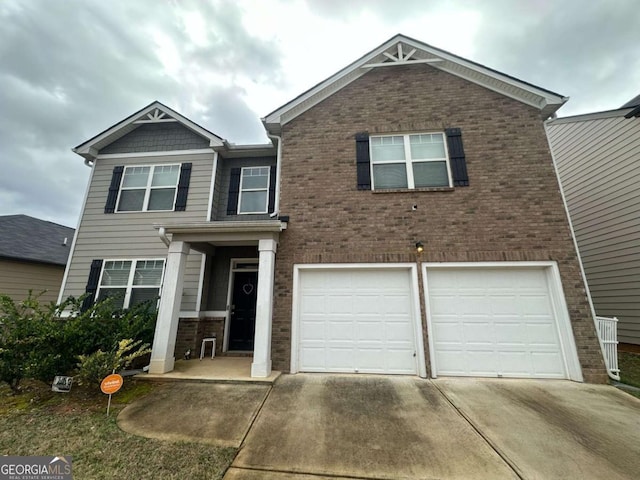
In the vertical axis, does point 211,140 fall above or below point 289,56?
below

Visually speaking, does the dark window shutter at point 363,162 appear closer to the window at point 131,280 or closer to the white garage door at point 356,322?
the white garage door at point 356,322

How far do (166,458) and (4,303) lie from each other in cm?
448

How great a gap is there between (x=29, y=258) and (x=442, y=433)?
13.8 m

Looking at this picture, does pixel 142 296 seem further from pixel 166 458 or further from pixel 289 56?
pixel 289 56

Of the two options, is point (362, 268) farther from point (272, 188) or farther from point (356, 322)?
point (272, 188)

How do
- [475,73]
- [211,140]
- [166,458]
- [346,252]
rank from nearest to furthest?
[166,458], [346,252], [475,73], [211,140]

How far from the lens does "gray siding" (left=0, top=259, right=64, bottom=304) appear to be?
28.2ft

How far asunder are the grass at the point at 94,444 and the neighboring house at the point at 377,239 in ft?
4.79

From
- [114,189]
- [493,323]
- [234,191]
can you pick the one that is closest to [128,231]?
[114,189]

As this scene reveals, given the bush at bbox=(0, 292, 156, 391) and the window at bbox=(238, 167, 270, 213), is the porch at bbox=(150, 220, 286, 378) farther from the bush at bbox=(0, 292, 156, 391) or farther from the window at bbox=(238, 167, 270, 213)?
the window at bbox=(238, 167, 270, 213)

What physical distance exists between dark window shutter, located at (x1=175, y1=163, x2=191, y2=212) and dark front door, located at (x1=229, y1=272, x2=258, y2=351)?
8.64 feet

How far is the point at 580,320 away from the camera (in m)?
4.93

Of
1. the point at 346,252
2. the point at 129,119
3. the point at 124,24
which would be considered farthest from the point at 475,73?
the point at 124,24

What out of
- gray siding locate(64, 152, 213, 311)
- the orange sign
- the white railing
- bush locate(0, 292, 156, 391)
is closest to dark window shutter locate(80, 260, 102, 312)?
gray siding locate(64, 152, 213, 311)
